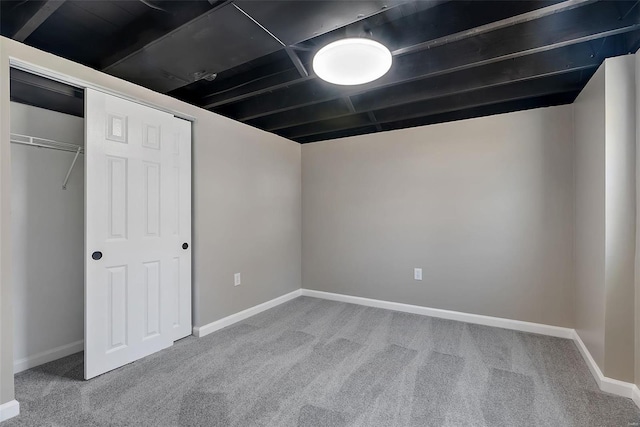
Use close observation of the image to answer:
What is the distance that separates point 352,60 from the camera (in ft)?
5.67

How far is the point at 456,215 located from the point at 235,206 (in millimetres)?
2463

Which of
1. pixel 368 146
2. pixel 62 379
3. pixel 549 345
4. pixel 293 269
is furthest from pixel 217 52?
pixel 549 345

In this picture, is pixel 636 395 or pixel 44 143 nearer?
pixel 636 395

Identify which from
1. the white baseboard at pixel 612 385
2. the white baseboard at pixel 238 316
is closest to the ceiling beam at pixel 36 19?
the white baseboard at pixel 238 316

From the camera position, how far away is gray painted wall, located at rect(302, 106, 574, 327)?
2737 mm

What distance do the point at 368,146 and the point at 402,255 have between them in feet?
4.73

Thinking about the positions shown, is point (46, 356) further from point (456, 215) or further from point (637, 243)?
point (637, 243)

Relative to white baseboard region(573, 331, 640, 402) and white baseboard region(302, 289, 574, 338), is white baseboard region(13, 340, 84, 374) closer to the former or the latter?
white baseboard region(302, 289, 574, 338)

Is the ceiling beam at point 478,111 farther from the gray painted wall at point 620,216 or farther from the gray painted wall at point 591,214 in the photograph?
the gray painted wall at point 620,216

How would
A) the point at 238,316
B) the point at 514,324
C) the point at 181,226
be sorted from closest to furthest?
the point at 181,226 < the point at 514,324 < the point at 238,316

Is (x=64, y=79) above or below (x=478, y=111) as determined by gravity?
below

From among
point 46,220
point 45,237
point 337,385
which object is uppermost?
point 46,220

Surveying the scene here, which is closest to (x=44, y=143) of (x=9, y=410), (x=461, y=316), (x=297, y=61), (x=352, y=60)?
(x=9, y=410)

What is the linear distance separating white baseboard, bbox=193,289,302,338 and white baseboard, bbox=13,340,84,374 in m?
0.97
